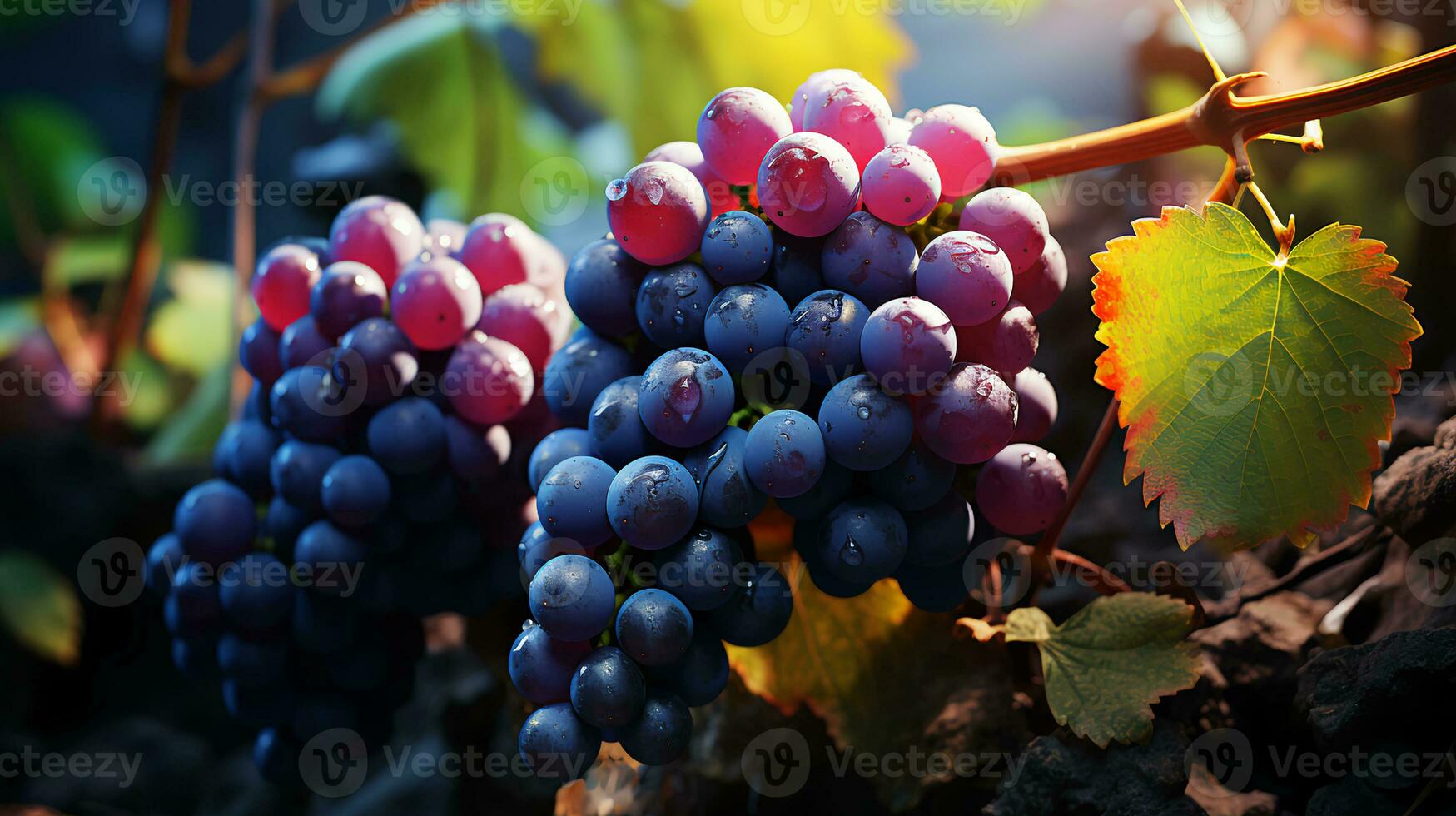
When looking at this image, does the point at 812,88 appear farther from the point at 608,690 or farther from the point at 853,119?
the point at 608,690

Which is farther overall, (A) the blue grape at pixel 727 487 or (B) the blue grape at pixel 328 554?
(B) the blue grape at pixel 328 554

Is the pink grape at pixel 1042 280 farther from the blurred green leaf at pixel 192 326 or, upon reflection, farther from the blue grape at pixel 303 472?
the blurred green leaf at pixel 192 326

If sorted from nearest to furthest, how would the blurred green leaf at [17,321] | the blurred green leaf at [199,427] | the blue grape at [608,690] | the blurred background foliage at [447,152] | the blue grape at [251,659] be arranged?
1. the blue grape at [608,690]
2. the blue grape at [251,659]
3. the blurred background foliage at [447,152]
4. the blurred green leaf at [199,427]
5. the blurred green leaf at [17,321]

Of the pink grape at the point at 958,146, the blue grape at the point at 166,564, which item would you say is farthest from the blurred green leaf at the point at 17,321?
the pink grape at the point at 958,146

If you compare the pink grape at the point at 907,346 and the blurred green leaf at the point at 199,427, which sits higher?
the pink grape at the point at 907,346

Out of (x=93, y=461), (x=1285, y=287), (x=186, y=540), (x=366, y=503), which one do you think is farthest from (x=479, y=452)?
(x=93, y=461)

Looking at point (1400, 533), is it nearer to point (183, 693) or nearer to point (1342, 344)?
A: point (1342, 344)
